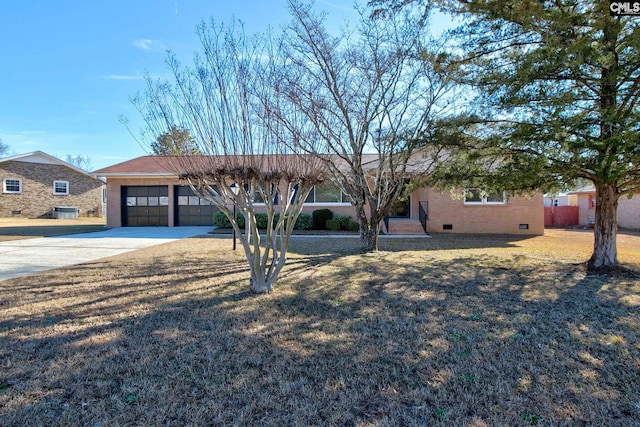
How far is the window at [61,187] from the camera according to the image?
86.3ft

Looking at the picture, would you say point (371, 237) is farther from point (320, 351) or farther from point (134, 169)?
point (134, 169)

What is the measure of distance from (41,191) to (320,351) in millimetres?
30937

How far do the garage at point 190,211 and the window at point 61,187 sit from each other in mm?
13759

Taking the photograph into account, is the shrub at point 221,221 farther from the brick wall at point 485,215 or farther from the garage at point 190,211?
the brick wall at point 485,215

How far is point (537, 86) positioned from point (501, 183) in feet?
6.47

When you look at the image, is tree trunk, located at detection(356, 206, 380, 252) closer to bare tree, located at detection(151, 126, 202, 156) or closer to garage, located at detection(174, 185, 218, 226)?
bare tree, located at detection(151, 126, 202, 156)

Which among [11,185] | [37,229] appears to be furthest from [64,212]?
[37,229]

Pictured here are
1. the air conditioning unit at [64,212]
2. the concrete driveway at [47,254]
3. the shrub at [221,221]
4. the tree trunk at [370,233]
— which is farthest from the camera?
the air conditioning unit at [64,212]

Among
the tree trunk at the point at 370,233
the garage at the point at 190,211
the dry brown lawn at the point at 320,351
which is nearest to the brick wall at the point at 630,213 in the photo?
the tree trunk at the point at 370,233

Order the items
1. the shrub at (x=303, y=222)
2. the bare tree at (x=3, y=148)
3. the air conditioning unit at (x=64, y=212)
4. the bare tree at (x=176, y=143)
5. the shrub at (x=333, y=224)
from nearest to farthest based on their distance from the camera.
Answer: the bare tree at (x=176, y=143) < the shrub at (x=333, y=224) < the shrub at (x=303, y=222) < the air conditioning unit at (x=64, y=212) < the bare tree at (x=3, y=148)

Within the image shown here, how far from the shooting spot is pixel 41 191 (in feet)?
84.2

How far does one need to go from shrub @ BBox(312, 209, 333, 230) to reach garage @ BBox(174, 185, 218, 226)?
6.65m

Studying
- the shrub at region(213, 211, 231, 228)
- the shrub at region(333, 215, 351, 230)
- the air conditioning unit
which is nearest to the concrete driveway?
the shrub at region(213, 211, 231, 228)

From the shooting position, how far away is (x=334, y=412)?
230 centimetres
